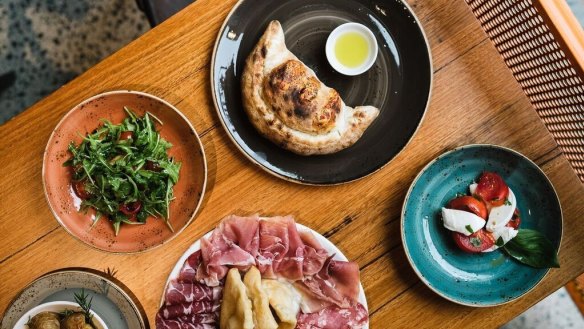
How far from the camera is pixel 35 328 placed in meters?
2.13

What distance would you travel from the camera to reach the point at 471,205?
2309 mm

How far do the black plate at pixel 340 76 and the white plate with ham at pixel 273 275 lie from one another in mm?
237

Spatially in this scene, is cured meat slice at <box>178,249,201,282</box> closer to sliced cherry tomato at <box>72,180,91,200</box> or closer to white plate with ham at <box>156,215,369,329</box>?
white plate with ham at <box>156,215,369,329</box>

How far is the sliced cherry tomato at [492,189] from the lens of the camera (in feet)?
7.65

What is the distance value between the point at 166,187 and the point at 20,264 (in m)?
0.64

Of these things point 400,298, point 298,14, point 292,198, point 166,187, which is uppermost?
point 298,14

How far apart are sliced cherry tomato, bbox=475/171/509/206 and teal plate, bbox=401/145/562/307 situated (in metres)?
0.05

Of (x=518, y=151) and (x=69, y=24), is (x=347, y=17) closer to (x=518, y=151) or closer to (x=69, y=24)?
(x=518, y=151)

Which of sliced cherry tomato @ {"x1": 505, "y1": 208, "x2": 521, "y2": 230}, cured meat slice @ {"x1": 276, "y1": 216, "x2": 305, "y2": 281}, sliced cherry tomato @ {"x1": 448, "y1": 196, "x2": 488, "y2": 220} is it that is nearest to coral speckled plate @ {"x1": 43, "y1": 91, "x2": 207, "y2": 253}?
cured meat slice @ {"x1": 276, "y1": 216, "x2": 305, "y2": 281}

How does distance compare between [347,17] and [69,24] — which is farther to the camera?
[69,24]

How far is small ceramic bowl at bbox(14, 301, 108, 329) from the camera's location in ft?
7.00

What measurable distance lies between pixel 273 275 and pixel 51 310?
2.66 feet

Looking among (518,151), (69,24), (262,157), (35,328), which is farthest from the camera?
(69,24)

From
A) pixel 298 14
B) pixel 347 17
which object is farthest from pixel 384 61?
pixel 298 14
